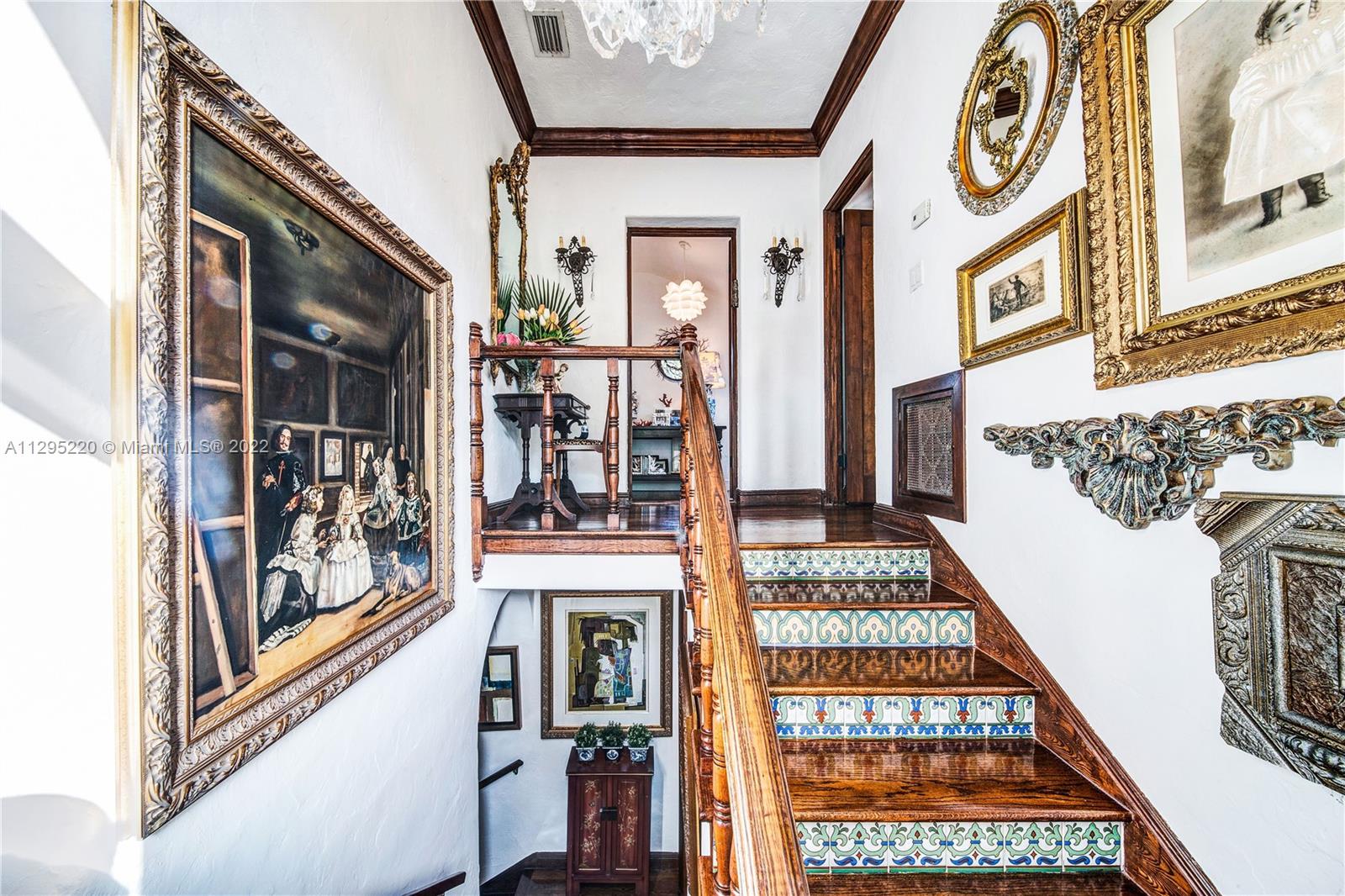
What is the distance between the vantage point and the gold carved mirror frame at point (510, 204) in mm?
2930

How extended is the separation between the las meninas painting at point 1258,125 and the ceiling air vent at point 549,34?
2631 millimetres

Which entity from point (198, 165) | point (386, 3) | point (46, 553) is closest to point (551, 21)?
point (386, 3)

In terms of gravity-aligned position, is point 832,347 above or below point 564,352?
above

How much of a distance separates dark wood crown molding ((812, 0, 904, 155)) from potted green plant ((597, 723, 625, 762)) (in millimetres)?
4393

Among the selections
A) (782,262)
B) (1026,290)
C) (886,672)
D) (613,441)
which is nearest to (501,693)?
(613,441)

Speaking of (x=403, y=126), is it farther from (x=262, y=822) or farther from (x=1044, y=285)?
(x=1044, y=285)

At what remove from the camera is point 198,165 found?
949 millimetres

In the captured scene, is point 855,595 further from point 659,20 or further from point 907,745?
point 659,20

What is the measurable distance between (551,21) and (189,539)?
301cm

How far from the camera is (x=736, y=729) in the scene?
2.86ft

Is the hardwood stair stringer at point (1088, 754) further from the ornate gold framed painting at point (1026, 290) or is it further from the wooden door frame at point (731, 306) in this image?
the wooden door frame at point (731, 306)

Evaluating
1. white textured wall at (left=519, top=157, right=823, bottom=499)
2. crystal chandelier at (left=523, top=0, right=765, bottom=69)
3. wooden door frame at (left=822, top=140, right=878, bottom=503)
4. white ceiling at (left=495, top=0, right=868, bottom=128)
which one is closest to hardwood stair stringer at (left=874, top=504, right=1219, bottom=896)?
wooden door frame at (left=822, top=140, right=878, bottom=503)

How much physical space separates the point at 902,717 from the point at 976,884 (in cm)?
42

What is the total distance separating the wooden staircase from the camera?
55.2 inches
